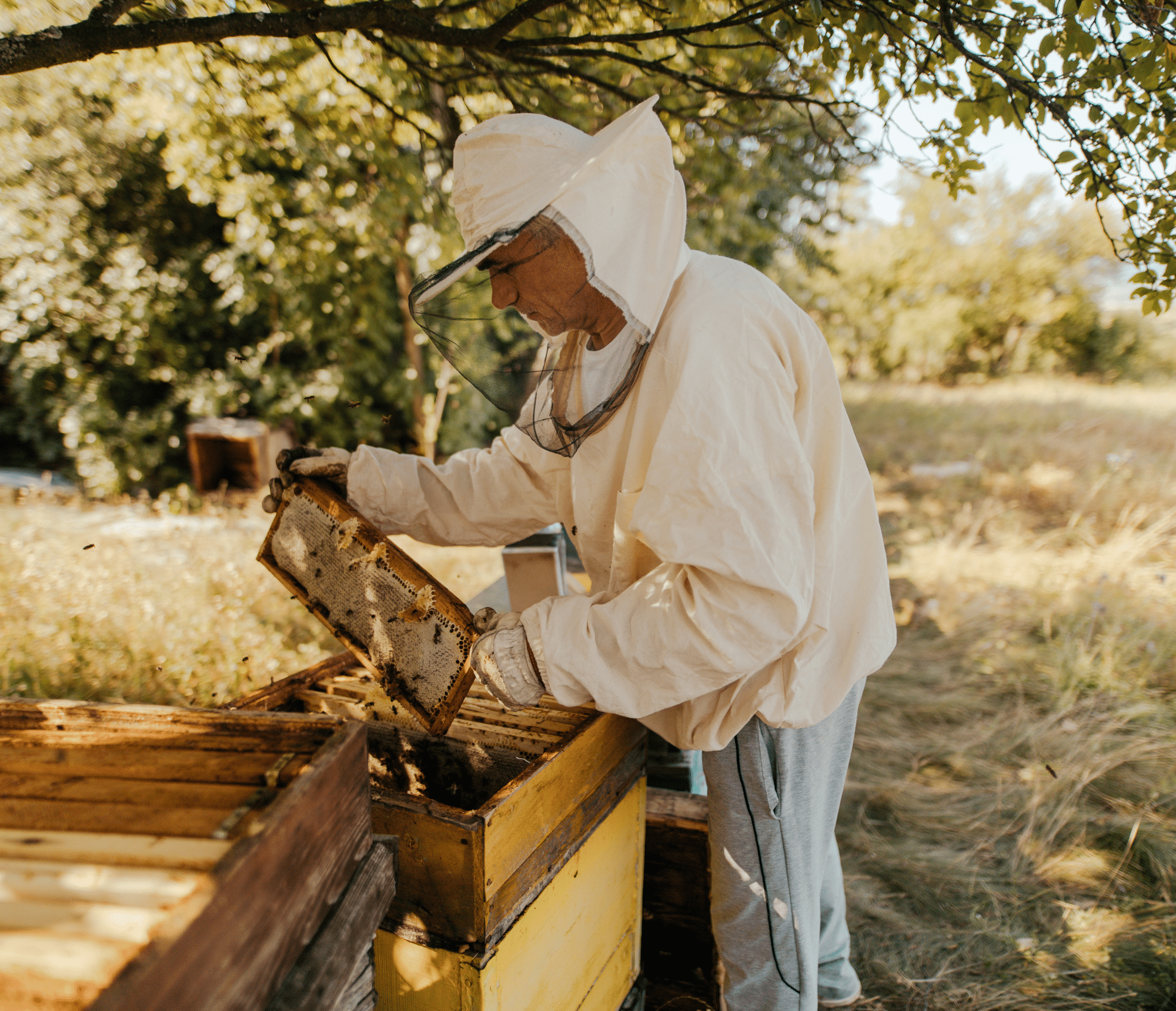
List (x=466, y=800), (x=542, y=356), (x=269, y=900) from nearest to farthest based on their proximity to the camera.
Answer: (x=269, y=900)
(x=466, y=800)
(x=542, y=356)

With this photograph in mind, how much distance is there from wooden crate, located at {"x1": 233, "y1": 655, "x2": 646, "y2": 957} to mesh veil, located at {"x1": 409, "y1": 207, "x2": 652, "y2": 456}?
0.63m

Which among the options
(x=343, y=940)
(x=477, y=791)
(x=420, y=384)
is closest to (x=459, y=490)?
(x=477, y=791)

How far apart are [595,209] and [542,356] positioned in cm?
56

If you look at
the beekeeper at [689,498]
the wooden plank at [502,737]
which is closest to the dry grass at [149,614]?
the wooden plank at [502,737]

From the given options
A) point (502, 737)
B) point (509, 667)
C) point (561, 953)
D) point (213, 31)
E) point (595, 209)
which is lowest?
point (561, 953)

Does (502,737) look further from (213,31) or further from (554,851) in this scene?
(213,31)

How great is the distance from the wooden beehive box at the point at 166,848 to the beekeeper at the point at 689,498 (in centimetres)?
56

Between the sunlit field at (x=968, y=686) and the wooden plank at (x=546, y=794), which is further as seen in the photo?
the sunlit field at (x=968, y=686)

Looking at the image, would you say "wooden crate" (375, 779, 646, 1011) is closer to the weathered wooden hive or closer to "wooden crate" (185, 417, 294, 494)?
the weathered wooden hive

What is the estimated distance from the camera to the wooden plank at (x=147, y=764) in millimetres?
896

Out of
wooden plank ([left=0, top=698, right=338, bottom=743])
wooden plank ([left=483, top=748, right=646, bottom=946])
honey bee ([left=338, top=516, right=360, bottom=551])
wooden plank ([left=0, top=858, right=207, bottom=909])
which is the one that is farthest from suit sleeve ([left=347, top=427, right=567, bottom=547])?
wooden plank ([left=0, top=858, right=207, bottom=909])

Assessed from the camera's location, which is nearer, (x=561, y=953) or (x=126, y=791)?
(x=126, y=791)

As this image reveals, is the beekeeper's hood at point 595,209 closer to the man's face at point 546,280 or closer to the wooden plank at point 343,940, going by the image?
the man's face at point 546,280

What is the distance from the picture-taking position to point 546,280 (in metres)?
1.38
